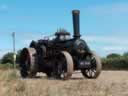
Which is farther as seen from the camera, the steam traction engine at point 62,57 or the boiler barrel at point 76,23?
the boiler barrel at point 76,23

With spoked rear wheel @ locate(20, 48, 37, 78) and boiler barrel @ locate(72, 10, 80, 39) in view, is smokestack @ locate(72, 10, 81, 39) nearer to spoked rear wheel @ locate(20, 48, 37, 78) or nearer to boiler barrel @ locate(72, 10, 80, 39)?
boiler barrel @ locate(72, 10, 80, 39)

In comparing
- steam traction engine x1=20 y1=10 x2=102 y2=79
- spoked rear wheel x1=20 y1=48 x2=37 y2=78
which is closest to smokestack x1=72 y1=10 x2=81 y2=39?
steam traction engine x1=20 y1=10 x2=102 y2=79

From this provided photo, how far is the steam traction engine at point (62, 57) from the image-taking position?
84.6ft

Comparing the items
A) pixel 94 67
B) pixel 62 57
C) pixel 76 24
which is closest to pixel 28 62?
pixel 62 57

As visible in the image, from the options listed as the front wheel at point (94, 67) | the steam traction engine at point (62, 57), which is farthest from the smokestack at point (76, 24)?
the front wheel at point (94, 67)

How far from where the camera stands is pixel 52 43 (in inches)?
1076

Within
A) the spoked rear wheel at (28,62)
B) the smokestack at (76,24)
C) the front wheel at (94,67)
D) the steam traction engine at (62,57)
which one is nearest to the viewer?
the steam traction engine at (62,57)

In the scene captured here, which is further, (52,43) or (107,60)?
(107,60)

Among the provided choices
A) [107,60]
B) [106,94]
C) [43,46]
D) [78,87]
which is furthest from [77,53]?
[107,60]

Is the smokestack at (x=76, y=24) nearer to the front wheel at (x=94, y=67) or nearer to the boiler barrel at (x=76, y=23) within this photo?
the boiler barrel at (x=76, y=23)

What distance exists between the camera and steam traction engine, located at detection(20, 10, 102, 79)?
25.8 metres

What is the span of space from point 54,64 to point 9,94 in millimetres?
12660

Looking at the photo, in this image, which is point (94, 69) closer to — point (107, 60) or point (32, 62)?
point (32, 62)

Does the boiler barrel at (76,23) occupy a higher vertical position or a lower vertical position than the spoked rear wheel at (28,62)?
higher
